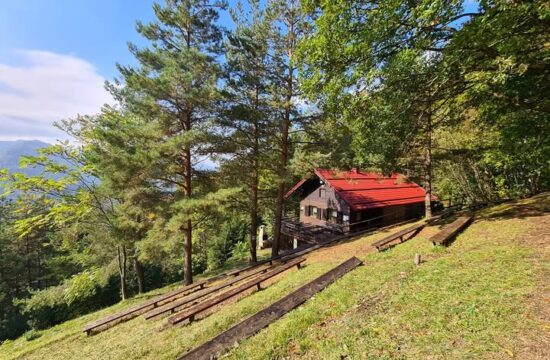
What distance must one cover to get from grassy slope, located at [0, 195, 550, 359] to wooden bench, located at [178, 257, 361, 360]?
0.19 metres

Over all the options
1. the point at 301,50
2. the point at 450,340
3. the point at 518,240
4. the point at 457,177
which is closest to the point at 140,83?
the point at 301,50

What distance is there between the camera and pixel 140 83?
37.6 feet

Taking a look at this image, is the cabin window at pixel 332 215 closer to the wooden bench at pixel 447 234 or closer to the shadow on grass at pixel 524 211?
the shadow on grass at pixel 524 211

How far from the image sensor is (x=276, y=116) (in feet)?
48.0

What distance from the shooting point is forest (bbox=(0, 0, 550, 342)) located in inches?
276

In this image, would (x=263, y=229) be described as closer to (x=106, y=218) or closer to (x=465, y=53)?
(x=106, y=218)

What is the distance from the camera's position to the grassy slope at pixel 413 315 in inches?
157

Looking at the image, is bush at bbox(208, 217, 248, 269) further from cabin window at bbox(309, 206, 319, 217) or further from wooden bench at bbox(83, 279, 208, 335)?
wooden bench at bbox(83, 279, 208, 335)

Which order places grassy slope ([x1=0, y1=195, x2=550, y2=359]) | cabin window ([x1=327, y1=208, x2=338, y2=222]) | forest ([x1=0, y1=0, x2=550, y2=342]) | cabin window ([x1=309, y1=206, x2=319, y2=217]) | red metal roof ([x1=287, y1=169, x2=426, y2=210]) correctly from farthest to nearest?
cabin window ([x1=309, y1=206, x2=319, y2=217]), cabin window ([x1=327, y1=208, x2=338, y2=222]), red metal roof ([x1=287, y1=169, x2=426, y2=210]), forest ([x1=0, y1=0, x2=550, y2=342]), grassy slope ([x1=0, y1=195, x2=550, y2=359])

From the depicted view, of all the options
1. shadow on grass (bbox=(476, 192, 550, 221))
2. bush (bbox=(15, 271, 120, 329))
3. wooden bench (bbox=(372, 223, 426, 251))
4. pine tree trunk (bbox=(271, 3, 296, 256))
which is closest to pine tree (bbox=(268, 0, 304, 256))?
pine tree trunk (bbox=(271, 3, 296, 256))

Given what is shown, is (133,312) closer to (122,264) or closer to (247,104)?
(122,264)

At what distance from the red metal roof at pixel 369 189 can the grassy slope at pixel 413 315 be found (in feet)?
36.4

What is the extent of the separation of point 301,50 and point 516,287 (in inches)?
316

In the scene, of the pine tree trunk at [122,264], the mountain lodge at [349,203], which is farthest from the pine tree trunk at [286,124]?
the pine tree trunk at [122,264]
